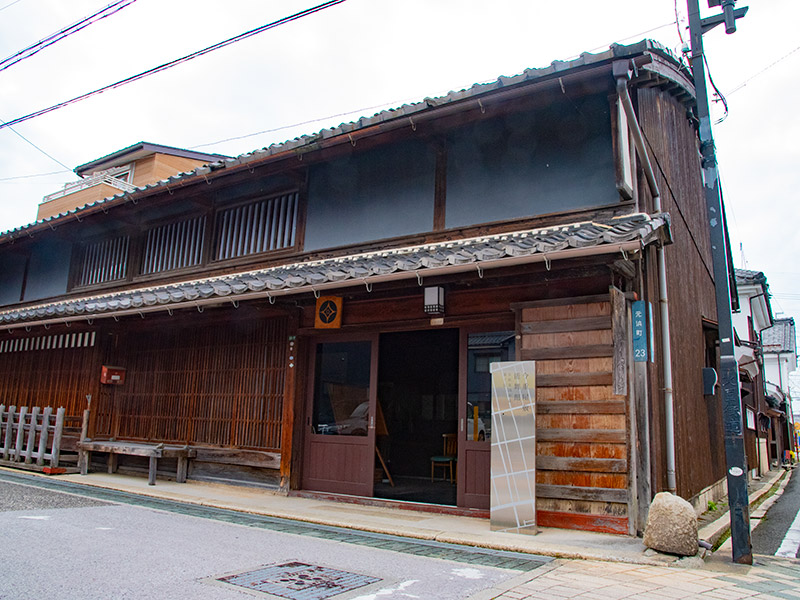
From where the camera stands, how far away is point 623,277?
7.09 m

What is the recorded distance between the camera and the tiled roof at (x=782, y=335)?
33406mm

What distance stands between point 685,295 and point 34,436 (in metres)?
12.4

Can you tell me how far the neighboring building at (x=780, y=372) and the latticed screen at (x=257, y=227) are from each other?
23.4 m

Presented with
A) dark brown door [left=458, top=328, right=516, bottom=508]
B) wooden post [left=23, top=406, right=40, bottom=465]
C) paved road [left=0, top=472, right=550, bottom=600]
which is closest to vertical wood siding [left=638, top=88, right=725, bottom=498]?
dark brown door [left=458, top=328, right=516, bottom=508]

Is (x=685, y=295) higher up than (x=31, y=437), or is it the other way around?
(x=685, y=295)

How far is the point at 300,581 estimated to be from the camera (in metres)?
4.58

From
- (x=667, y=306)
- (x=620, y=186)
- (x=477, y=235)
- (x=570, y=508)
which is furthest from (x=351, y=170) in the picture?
(x=570, y=508)

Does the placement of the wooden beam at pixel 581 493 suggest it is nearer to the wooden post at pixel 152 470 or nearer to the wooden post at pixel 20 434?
the wooden post at pixel 152 470

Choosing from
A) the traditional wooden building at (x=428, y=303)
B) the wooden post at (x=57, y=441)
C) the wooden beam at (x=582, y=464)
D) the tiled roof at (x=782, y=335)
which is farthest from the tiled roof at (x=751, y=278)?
the wooden post at (x=57, y=441)

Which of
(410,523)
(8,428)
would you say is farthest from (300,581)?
(8,428)

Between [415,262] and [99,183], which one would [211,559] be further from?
[99,183]

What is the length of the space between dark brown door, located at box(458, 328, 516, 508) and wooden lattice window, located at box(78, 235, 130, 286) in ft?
28.3

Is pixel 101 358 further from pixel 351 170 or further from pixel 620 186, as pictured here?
pixel 620 186

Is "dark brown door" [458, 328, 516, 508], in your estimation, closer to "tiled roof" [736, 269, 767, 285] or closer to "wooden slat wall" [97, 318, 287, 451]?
"wooden slat wall" [97, 318, 287, 451]
